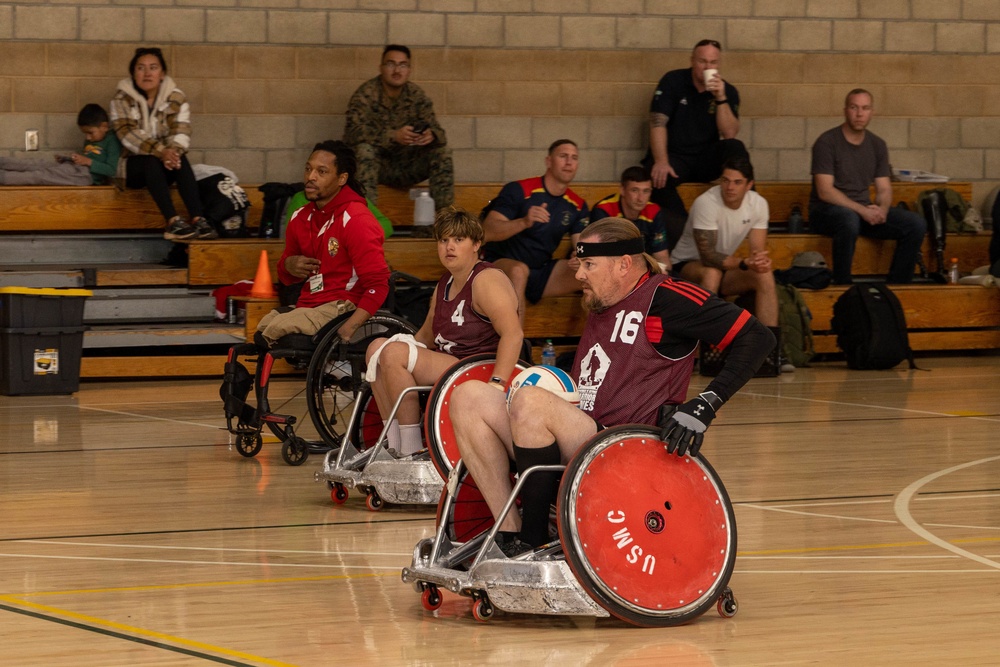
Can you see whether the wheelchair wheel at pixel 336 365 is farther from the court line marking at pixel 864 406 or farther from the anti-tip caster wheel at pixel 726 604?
the anti-tip caster wheel at pixel 726 604

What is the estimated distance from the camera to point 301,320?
566 centimetres

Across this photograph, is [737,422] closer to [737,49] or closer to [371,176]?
[371,176]

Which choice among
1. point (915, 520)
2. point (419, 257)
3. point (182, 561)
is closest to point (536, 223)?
point (419, 257)

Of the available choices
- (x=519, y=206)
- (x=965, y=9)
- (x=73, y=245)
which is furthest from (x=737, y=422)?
(x=965, y=9)

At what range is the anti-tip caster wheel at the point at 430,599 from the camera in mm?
3438

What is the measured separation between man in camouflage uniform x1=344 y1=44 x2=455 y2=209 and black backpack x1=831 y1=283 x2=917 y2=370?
2.57 metres

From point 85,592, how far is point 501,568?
1.11 metres

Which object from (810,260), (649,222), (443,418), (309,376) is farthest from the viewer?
(810,260)

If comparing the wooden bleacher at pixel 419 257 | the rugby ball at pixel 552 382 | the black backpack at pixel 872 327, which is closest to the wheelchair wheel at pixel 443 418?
the rugby ball at pixel 552 382

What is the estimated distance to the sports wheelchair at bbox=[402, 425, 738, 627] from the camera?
3186 mm

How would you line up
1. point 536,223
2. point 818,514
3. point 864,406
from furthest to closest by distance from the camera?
point 536,223 → point 864,406 → point 818,514

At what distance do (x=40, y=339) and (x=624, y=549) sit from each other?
5.10m

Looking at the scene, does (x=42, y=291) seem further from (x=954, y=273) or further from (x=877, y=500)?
(x=954, y=273)

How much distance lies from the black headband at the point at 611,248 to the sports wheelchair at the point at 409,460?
43.3 inches
